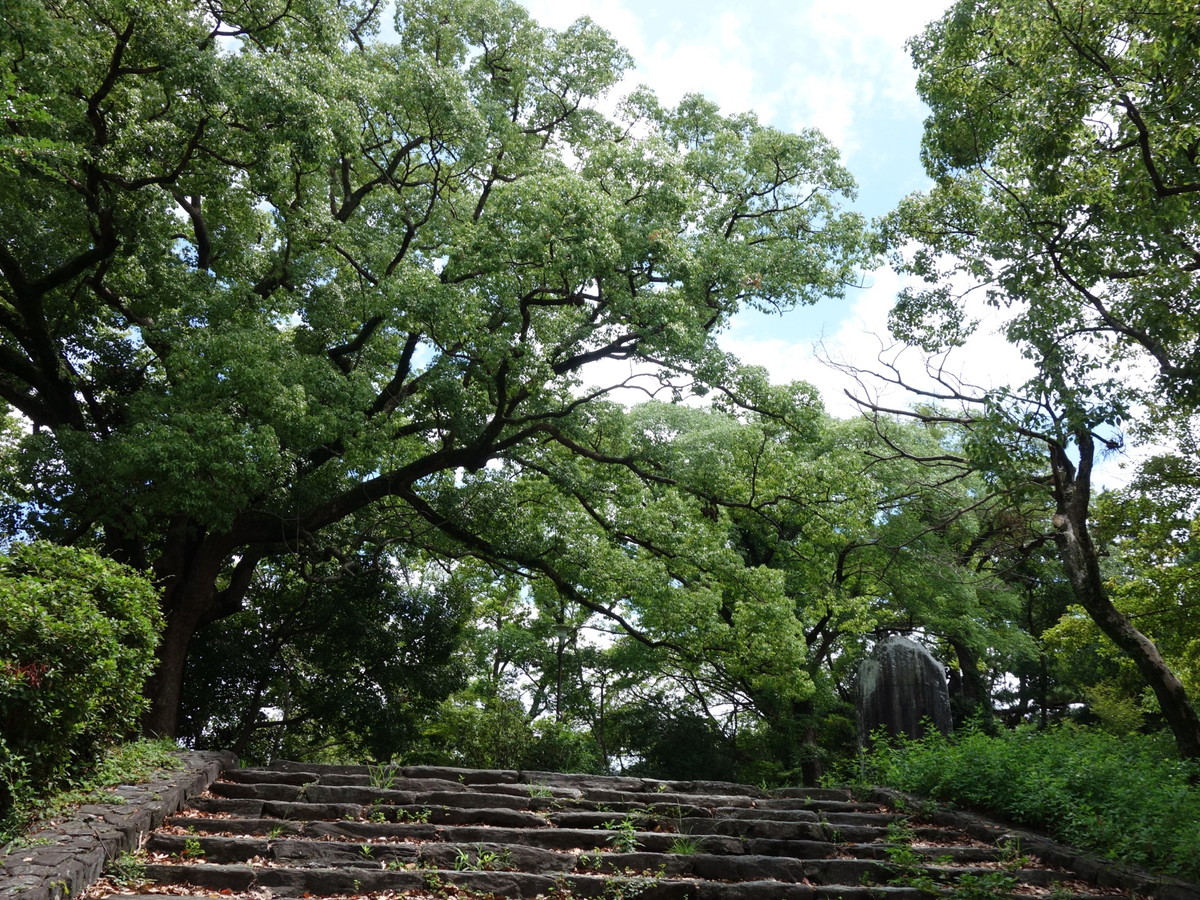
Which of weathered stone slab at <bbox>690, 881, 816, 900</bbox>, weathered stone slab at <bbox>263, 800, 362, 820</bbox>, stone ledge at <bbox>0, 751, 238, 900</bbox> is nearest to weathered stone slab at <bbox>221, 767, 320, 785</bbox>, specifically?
stone ledge at <bbox>0, 751, 238, 900</bbox>

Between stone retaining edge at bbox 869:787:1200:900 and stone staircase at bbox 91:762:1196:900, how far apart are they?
0.05 meters

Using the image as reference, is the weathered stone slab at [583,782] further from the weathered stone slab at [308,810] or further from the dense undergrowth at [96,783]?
the dense undergrowth at [96,783]

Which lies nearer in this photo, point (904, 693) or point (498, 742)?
point (904, 693)

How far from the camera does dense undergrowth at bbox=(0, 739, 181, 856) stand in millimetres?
5641

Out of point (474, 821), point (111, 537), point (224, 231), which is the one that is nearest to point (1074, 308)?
point (474, 821)

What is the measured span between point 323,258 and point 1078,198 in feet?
34.1

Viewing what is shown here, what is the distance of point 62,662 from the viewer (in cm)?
611

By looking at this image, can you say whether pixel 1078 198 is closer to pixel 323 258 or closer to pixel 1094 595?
pixel 1094 595

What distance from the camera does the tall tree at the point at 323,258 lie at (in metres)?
10.6

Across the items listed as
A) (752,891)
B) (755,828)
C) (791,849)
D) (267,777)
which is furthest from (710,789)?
(267,777)

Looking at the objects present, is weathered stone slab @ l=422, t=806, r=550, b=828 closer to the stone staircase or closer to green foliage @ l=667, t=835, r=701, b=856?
the stone staircase

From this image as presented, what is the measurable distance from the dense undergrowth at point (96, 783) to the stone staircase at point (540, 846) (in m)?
0.53

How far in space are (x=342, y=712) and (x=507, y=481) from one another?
5.97m

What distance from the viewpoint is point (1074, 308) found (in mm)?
9688
